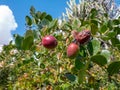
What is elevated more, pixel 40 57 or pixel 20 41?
pixel 40 57

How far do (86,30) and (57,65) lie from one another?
121cm

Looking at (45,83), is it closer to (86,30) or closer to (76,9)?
(86,30)

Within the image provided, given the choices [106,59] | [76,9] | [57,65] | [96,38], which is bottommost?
[106,59]

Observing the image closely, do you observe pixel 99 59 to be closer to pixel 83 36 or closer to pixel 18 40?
pixel 83 36

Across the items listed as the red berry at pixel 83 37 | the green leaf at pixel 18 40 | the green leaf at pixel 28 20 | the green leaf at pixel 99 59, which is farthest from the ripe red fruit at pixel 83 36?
the green leaf at pixel 28 20

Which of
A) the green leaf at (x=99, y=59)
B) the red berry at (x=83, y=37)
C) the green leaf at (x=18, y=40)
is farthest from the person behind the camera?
the green leaf at (x=18, y=40)

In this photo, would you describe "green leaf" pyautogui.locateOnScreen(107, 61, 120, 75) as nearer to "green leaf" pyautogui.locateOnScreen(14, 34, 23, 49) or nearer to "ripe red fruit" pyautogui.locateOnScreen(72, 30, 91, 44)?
"ripe red fruit" pyautogui.locateOnScreen(72, 30, 91, 44)

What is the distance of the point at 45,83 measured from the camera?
302 cm

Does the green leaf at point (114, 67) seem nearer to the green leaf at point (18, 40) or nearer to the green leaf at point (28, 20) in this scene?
the green leaf at point (18, 40)

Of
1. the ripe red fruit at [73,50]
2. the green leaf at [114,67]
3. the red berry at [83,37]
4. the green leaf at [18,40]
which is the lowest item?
the green leaf at [114,67]

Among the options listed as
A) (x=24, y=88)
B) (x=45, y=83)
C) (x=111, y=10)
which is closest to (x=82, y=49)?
(x=45, y=83)

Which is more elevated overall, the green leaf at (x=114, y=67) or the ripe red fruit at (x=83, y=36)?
the ripe red fruit at (x=83, y=36)

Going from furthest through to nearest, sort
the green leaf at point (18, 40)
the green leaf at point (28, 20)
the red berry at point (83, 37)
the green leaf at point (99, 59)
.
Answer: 1. the green leaf at point (28, 20)
2. the green leaf at point (18, 40)
3. the red berry at point (83, 37)
4. the green leaf at point (99, 59)

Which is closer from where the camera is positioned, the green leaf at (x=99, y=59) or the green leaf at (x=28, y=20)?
the green leaf at (x=99, y=59)
